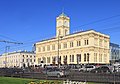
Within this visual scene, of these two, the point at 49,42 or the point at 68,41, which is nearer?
the point at 68,41

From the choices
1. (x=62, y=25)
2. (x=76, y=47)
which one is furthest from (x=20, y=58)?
(x=76, y=47)

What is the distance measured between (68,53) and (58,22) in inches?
822

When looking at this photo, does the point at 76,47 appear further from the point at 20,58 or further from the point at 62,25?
the point at 20,58

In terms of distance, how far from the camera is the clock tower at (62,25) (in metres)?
122

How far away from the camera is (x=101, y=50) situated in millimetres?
105000

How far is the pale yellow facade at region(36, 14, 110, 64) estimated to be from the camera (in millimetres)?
98500

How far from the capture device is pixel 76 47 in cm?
10488

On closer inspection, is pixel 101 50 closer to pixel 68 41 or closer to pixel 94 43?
pixel 94 43

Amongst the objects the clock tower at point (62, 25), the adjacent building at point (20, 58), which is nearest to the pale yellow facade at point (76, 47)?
the clock tower at point (62, 25)

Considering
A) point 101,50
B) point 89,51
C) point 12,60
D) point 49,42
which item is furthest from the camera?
point 12,60

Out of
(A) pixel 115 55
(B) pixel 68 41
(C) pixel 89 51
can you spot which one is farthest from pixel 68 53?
(A) pixel 115 55

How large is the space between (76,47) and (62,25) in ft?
67.6

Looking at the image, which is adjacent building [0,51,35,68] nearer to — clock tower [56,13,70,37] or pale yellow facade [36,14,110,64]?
pale yellow facade [36,14,110,64]

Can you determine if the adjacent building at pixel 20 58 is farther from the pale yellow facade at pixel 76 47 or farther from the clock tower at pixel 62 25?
the clock tower at pixel 62 25
